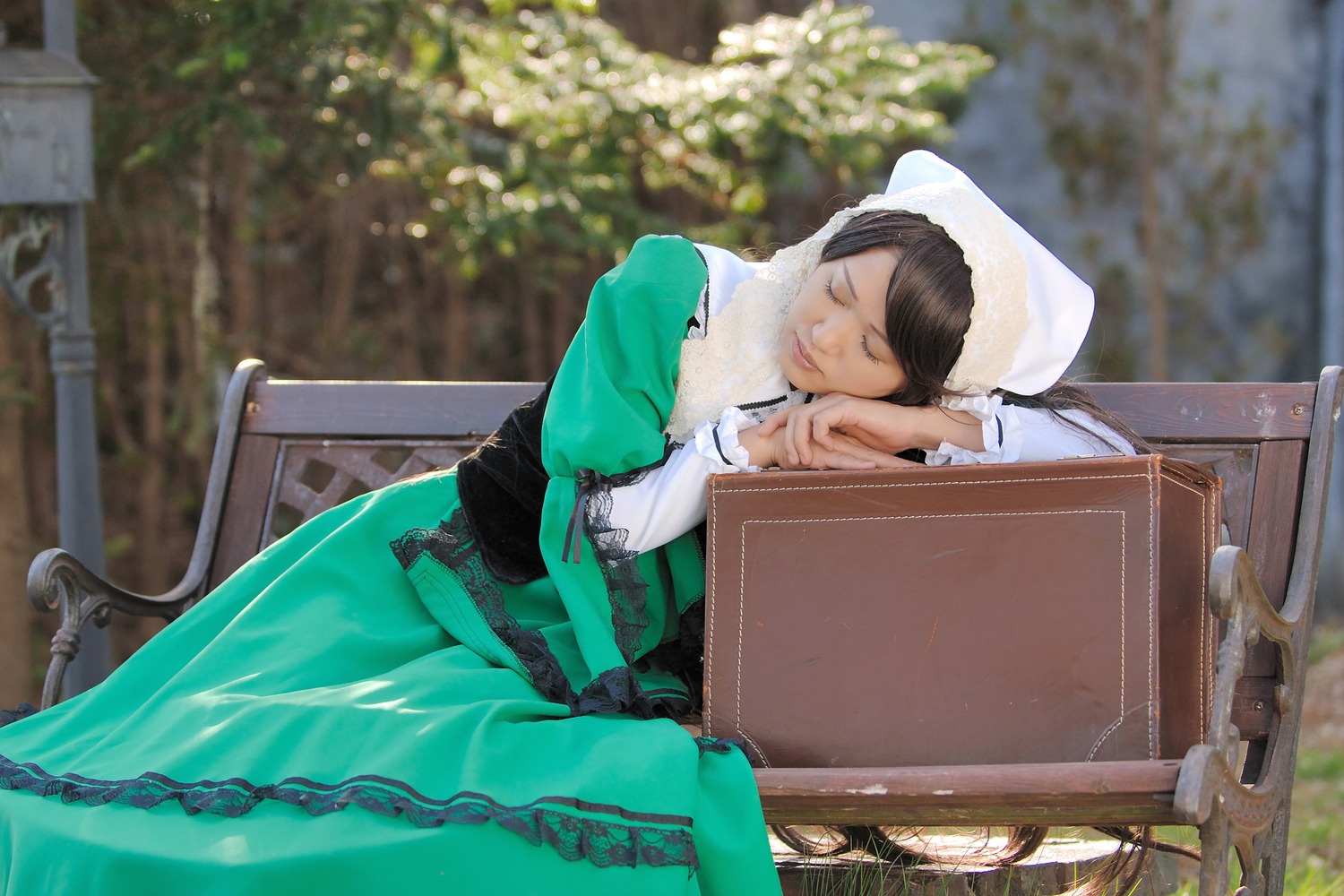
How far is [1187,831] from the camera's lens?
3449 mm

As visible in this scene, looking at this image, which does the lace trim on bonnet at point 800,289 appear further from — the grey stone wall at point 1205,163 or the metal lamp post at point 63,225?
the grey stone wall at point 1205,163

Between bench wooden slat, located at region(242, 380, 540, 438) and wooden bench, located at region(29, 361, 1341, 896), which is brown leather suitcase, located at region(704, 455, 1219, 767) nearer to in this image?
wooden bench, located at region(29, 361, 1341, 896)

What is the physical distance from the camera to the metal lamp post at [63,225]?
10.5 ft

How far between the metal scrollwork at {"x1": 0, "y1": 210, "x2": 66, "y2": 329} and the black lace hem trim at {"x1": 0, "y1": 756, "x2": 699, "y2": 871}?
5.99 ft

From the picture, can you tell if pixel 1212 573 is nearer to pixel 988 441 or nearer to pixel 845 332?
pixel 988 441

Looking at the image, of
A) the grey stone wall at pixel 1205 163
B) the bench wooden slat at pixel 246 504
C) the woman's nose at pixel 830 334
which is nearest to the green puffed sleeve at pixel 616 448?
the woman's nose at pixel 830 334

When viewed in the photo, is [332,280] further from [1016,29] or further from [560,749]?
[560,749]

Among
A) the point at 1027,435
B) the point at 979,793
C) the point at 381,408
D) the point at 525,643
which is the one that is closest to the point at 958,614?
the point at 979,793

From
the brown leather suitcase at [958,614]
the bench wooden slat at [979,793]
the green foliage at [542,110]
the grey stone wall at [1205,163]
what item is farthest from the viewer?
the grey stone wall at [1205,163]

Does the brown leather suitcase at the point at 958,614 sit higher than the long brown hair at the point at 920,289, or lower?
lower

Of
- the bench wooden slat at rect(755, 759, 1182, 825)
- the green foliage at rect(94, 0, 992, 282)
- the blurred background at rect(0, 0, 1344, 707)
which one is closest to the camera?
the bench wooden slat at rect(755, 759, 1182, 825)

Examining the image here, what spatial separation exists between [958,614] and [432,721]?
812 mm

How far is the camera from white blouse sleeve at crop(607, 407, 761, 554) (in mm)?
2146

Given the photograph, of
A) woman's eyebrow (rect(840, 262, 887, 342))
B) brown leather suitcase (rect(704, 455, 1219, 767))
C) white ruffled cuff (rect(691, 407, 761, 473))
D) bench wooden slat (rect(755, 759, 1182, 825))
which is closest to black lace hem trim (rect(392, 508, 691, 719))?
brown leather suitcase (rect(704, 455, 1219, 767))
